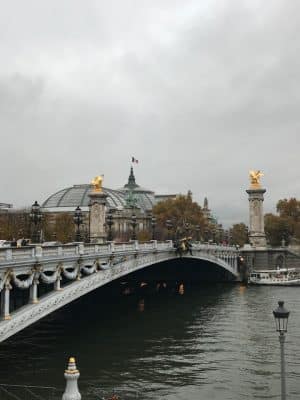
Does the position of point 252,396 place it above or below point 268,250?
below

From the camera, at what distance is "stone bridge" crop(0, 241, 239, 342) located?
21328 mm

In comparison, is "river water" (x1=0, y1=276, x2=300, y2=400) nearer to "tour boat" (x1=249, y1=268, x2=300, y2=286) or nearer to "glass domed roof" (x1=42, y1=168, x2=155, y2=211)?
"tour boat" (x1=249, y1=268, x2=300, y2=286)

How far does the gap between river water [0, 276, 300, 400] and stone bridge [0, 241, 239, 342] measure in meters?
2.82

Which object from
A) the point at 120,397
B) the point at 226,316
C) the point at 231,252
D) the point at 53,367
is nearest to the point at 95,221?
the point at 231,252

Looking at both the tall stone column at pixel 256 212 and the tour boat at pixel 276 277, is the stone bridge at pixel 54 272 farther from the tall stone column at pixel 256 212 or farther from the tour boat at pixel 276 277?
the tall stone column at pixel 256 212

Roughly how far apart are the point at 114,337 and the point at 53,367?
341 inches

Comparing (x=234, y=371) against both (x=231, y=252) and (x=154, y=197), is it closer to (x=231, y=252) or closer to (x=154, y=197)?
(x=231, y=252)

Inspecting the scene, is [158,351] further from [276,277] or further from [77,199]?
[77,199]

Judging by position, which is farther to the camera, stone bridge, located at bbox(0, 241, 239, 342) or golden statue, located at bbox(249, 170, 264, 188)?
golden statue, located at bbox(249, 170, 264, 188)

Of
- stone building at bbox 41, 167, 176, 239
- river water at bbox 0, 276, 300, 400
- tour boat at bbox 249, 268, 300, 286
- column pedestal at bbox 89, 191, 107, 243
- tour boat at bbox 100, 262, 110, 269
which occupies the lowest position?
river water at bbox 0, 276, 300, 400

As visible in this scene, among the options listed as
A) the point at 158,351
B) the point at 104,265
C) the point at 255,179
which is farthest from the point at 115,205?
the point at 158,351

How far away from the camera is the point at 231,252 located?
79375 mm

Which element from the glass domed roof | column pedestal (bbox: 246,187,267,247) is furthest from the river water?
the glass domed roof

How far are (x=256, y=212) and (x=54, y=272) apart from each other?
74254mm
